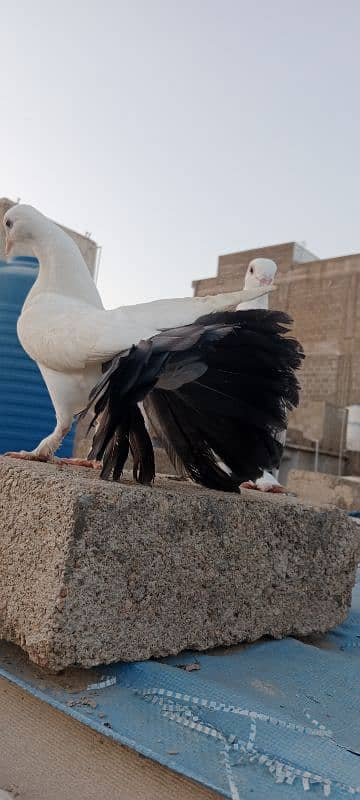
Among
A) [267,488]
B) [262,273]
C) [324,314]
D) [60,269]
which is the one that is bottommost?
[267,488]

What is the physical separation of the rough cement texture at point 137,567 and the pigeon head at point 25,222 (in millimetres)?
784

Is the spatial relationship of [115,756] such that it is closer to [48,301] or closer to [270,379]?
[270,379]

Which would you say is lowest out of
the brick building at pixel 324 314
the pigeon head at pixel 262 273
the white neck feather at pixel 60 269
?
the white neck feather at pixel 60 269

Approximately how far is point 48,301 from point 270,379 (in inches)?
27.9

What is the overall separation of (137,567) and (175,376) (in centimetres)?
40

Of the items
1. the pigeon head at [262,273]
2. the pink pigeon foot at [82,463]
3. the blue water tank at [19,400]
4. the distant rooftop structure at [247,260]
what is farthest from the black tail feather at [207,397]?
the distant rooftop structure at [247,260]

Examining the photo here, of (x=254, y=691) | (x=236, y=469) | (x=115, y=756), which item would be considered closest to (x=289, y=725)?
(x=254, y=691)

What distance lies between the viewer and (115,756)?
0.98m

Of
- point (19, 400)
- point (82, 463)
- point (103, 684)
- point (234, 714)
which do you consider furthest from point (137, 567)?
point (19, 400)

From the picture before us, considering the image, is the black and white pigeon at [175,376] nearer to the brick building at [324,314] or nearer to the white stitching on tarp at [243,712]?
the white stitching on tarp at [243,712]

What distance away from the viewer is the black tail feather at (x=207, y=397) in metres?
1.26

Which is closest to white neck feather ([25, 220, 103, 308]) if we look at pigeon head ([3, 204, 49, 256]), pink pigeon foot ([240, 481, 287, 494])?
pigeon head ([3, 204, 49, 256])

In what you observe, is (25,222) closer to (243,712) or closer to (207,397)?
(207,397)

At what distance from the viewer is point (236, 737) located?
101 centimetres
